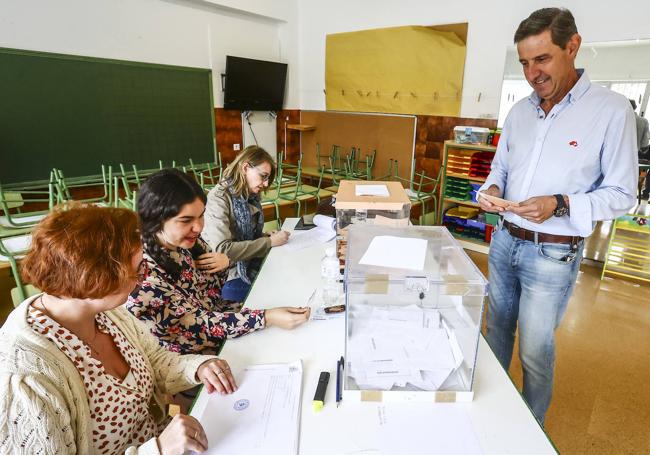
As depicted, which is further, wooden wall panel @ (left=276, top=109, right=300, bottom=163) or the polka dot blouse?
wooden wall panel @ (left=276, top=109, right=300, bottom=163)

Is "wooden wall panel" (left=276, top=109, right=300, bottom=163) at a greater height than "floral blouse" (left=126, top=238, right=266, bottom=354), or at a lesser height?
greater

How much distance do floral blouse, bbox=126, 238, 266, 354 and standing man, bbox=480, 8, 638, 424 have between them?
984 mm

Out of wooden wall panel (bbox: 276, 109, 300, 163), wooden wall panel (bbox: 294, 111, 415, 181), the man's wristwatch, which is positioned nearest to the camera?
the man's wristwatch

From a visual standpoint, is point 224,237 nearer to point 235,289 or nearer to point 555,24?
point 235,289

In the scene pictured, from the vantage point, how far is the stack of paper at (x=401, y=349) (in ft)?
2.92

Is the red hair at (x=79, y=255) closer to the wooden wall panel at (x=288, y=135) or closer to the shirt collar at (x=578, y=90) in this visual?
the shirt collar at (x=578, y=90)

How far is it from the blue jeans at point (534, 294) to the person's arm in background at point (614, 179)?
147 millimetres

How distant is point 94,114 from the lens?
4035mm

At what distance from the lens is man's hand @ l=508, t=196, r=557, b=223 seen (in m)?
1.25

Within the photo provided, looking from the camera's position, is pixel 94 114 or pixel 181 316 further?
pixel 94 114

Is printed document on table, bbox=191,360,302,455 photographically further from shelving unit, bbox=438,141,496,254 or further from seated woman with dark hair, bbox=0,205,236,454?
shelving unit, bbox=438,141,496,254

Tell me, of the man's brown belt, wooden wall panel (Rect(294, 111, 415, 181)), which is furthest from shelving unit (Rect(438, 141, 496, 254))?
the man's brown belt

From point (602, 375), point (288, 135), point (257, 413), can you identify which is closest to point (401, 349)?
point (257, 413)

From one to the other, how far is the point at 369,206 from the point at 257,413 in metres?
1.04
